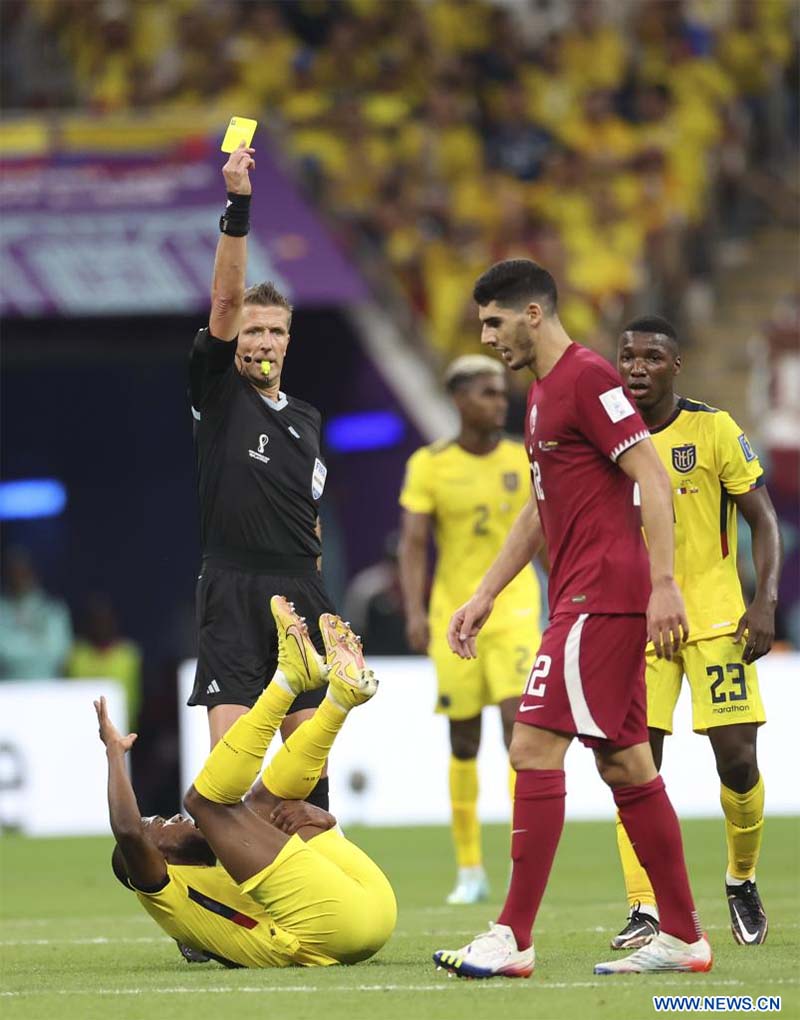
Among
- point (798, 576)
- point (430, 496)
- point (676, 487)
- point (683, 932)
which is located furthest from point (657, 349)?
point (798, 576)

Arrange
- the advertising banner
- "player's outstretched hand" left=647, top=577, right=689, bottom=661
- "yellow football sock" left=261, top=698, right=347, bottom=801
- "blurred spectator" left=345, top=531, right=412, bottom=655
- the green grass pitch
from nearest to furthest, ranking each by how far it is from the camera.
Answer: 1. the green grass pitch
2. "player's outstretched hand" left=647, top=577, right=689, bottom=661
3. "yellow football sock" left=261, top=698, right=347, bottom=801
4. the advertising banner
5. "blurred spectator" left=345, top=531, right=412, bottom=655

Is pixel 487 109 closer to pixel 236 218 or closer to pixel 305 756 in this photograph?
pixel 236 218

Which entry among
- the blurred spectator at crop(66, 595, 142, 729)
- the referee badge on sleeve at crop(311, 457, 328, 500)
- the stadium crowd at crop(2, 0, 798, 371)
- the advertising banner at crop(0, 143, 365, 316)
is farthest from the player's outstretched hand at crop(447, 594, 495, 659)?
the blurred spectator at crop(66, 595, 142, 729)

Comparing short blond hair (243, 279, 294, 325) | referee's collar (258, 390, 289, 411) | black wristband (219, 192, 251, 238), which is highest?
black wristband (219, 192, 251, 238)

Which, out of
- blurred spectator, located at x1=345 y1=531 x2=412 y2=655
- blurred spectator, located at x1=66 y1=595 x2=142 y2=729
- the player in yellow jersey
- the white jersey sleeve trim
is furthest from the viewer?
blurred spectator, located at x1=66 y1=595 x2=142 y2=729

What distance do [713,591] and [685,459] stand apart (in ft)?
1.69

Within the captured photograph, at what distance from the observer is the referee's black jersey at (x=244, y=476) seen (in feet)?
25.8

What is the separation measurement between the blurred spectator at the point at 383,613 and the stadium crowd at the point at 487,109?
1980 mm

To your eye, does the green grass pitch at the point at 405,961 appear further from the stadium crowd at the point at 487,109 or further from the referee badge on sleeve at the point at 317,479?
the stadium crowd at the point at 487,109

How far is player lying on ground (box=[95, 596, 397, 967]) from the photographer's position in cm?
725

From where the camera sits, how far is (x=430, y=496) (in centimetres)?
1141

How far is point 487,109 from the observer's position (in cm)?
2047

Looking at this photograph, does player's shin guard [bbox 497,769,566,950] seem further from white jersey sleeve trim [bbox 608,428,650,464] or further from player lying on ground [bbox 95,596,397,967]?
white jersey sleeve trim [bbox 608,428,650,464]

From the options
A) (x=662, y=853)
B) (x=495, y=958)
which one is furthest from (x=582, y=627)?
(x=495, y=958)
